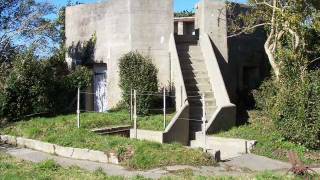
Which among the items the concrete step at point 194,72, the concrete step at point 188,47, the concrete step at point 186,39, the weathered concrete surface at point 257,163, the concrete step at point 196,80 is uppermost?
the concrete step at point 186,39

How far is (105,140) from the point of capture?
46.0 ft

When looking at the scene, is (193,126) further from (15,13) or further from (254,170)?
(15,13)

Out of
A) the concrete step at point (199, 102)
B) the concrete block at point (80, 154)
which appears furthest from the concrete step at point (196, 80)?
the concrete block at point (80, 154)

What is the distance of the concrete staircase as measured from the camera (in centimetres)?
1783

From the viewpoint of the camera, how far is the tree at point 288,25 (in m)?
16.4

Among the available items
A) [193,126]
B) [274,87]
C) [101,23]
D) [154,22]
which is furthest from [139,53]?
[274,87]

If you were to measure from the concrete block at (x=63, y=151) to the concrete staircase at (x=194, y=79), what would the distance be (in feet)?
14.8

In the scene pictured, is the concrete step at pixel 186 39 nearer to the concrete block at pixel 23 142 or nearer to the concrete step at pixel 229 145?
the concrete step at pixel 229 145

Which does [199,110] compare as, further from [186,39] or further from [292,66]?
[186,39]

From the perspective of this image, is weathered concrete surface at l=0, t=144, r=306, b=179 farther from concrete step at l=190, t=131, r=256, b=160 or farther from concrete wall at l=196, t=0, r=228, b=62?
concrete wall at l=196, t=0, r=228, b=62

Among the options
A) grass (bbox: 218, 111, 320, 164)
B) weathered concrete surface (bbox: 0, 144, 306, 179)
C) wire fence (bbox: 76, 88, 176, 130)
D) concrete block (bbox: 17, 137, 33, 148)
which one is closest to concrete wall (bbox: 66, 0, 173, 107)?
wire fence (bbox: 76, 88, 176, 130)

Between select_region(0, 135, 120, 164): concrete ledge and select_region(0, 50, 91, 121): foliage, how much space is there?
2.81 meters

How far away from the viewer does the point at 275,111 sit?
14.9 m

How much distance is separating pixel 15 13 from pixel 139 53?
30.3ft
